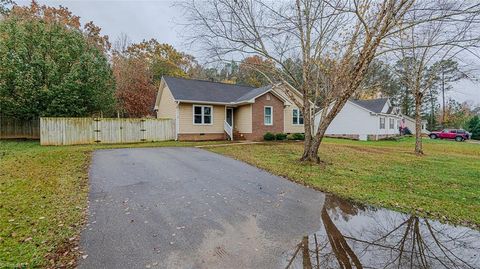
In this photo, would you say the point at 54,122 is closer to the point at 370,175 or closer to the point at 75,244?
the point at 75,244

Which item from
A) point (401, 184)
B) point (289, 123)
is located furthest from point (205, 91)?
point (401, 184)

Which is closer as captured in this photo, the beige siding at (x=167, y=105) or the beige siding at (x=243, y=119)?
the beige siding at (x=243, y=119)

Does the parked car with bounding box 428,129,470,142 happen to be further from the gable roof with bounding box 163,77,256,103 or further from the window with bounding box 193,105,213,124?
the window with bounding box 193,105,213,124

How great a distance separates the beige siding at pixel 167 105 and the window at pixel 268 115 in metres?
6.92

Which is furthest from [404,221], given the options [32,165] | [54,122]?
A: [54,122]

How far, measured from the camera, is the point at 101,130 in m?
16.4

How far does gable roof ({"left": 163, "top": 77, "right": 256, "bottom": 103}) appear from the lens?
18438 mm

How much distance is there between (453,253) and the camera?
3.46 m

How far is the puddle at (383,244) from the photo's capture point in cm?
319

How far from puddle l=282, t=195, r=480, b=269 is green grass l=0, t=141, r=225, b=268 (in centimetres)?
310

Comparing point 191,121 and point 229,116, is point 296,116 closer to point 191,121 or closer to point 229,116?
point 229,116

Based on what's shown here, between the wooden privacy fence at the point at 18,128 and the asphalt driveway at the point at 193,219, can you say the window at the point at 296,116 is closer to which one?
the asphalt driveway at the point at 193,219

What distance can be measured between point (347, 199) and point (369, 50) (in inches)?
200

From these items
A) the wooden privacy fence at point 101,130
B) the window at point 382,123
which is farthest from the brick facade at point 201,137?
the window at point 382,123
